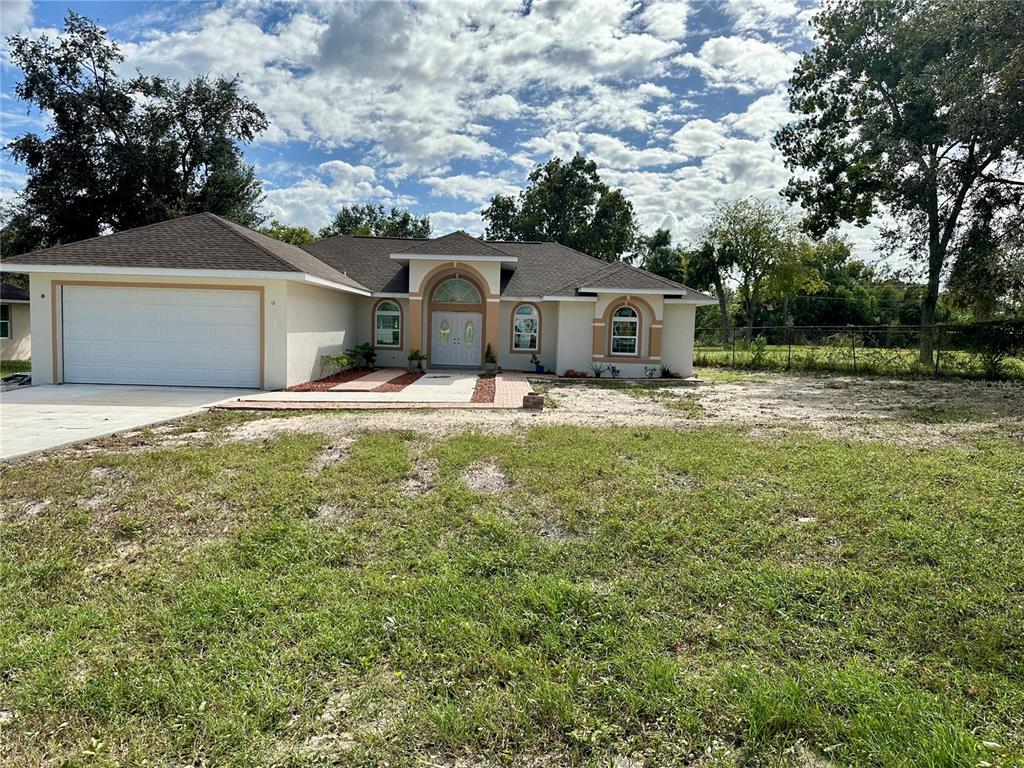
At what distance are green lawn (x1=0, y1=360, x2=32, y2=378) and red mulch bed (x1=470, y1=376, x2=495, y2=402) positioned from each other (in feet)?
41.4

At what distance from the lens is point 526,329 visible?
20.4m

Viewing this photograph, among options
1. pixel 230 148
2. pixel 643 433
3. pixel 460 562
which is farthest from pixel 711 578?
pixel 230 148

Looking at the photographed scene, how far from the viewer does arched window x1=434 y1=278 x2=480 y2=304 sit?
792 inches

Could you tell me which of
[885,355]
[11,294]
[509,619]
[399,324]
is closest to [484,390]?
[399,324]

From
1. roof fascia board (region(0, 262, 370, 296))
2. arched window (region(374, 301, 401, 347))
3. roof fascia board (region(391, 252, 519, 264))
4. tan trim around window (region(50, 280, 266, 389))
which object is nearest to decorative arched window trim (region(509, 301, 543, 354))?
roof fascia board (region(391, 252, 519, 264))

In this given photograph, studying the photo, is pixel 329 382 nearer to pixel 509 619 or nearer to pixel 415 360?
pixel 415 360

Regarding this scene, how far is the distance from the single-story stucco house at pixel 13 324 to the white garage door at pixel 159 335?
925 centimetres

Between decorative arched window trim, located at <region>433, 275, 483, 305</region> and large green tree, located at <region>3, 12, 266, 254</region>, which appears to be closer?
decorative arched window trim, located at <region>433, 275, 483, 305</region>

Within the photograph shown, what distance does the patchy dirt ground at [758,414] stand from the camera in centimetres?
903

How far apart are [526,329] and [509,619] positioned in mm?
17355

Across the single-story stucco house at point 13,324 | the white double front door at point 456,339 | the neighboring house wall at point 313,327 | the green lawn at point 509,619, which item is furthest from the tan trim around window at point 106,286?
the single-story stucco house at point 13,324

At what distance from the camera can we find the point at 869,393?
15.3 metres

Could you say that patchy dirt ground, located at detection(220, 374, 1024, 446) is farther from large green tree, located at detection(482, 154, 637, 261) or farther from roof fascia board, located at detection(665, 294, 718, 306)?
large green tree, located at detection(482, 154, 637, 261)

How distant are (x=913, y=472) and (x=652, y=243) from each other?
4982cm
